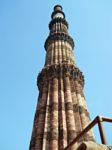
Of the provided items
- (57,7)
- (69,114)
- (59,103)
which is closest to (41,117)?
(59,103)

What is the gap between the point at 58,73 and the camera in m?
16.7

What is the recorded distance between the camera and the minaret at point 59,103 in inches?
482

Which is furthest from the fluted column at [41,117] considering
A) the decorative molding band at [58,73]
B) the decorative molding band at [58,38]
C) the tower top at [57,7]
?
the tower top at [57,7]

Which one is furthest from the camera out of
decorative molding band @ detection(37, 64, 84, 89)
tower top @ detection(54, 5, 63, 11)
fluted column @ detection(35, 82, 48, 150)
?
tower top @ detection(54, 5, 63, 11)

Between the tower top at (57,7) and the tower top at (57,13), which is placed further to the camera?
the tower top at (57,7)

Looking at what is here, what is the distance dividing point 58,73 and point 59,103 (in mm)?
2921

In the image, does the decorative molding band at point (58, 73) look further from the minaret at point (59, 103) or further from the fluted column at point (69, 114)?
the fluted column at point (69, 114)

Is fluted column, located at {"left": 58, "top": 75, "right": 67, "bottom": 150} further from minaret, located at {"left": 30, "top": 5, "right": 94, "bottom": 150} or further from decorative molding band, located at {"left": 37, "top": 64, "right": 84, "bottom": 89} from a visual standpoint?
decorative molding band, located at {"left": 37, "top": 64, "right": 84, "bottom": 89}

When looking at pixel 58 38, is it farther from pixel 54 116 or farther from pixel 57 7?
pixel 54 116

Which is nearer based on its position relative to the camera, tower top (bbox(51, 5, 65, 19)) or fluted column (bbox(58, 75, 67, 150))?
fluted column (bbox(58, 75, 67, 150))

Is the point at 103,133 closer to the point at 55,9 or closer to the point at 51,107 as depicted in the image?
the point at 51,107

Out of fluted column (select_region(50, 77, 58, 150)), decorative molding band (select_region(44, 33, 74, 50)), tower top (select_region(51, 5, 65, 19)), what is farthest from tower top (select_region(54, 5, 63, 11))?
fluted column (select_region(50, 77, 58, 150))

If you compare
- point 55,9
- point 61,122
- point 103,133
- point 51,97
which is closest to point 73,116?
point 61,122

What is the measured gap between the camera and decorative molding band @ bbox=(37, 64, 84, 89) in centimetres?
1657
